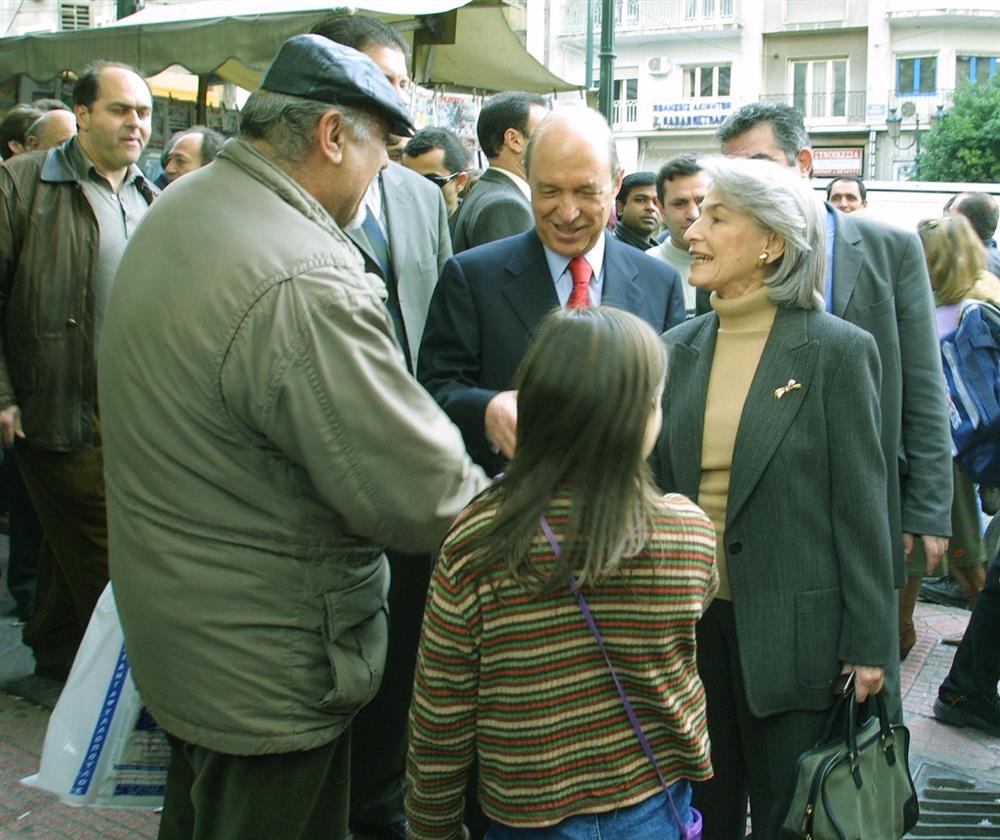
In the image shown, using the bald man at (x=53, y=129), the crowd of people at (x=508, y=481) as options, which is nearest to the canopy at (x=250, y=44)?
the bald man at (x=53, y=129)

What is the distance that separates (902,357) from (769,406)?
77cm

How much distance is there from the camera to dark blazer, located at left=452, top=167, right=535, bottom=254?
4.25 metres

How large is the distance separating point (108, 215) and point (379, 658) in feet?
9.31

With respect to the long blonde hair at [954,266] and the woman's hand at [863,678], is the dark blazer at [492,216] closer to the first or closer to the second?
the woman's hand at [863,678]

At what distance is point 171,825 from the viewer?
261cm

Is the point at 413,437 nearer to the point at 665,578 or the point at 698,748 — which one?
the point at 665,578

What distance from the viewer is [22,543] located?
19.0 ft

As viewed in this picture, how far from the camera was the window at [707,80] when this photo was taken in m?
42.1

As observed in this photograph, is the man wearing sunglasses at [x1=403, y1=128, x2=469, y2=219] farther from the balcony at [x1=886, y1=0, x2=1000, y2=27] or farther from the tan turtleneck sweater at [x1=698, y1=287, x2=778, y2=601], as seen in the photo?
the balcony at [x1=886, y1=0, x2=1000, y2=27]

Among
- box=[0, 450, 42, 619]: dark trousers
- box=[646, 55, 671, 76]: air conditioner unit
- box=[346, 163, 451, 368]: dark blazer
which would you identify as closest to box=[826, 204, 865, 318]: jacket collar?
box=[346, 163, 451, 368]: dark blazer

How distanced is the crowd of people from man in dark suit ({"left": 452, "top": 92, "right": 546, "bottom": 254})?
0.89 m

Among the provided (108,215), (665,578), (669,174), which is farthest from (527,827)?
(669,174)

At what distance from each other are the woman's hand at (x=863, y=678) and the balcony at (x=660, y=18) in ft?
135

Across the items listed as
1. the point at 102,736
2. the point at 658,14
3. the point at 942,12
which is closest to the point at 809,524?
the point at 102,736
